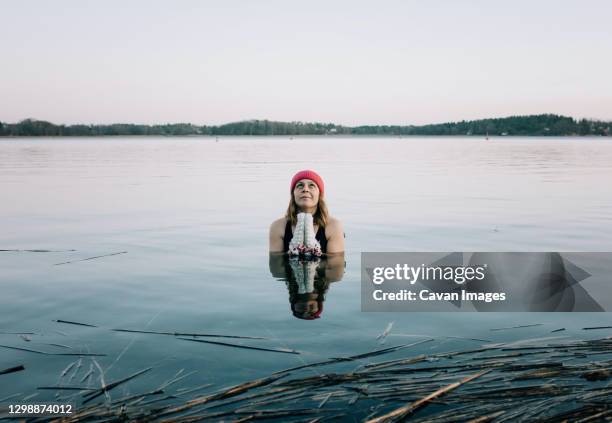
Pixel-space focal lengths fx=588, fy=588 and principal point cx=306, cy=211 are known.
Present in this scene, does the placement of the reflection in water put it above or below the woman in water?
below

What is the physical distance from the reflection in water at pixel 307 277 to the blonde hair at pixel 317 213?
70 cm

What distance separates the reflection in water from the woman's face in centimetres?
111

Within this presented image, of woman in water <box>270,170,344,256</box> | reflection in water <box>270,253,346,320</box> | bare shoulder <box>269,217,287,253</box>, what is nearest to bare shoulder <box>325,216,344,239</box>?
woman in water <box>270,170,344,256</box>

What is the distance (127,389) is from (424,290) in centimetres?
556

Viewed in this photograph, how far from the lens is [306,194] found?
35.0ft

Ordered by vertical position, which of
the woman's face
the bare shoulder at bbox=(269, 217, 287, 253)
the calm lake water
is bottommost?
the calm lake water

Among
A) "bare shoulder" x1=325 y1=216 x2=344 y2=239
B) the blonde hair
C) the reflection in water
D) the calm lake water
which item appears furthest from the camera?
"bare shoulder" x1=325 y1=216 x2=344 y2=239

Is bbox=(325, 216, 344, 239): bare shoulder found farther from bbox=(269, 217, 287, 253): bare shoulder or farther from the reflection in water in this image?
bbox=(269, 217, 287, 253): bare shoulder

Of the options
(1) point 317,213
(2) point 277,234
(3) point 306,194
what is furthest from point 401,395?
(2) point 277,234

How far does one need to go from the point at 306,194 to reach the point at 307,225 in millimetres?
600

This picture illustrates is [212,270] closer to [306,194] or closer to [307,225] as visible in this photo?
[307,225]

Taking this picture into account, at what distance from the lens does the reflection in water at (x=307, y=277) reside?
28.2ft

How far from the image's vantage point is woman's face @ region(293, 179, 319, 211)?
10.7 metres

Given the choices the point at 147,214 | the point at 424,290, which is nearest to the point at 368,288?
the point at 424,290
